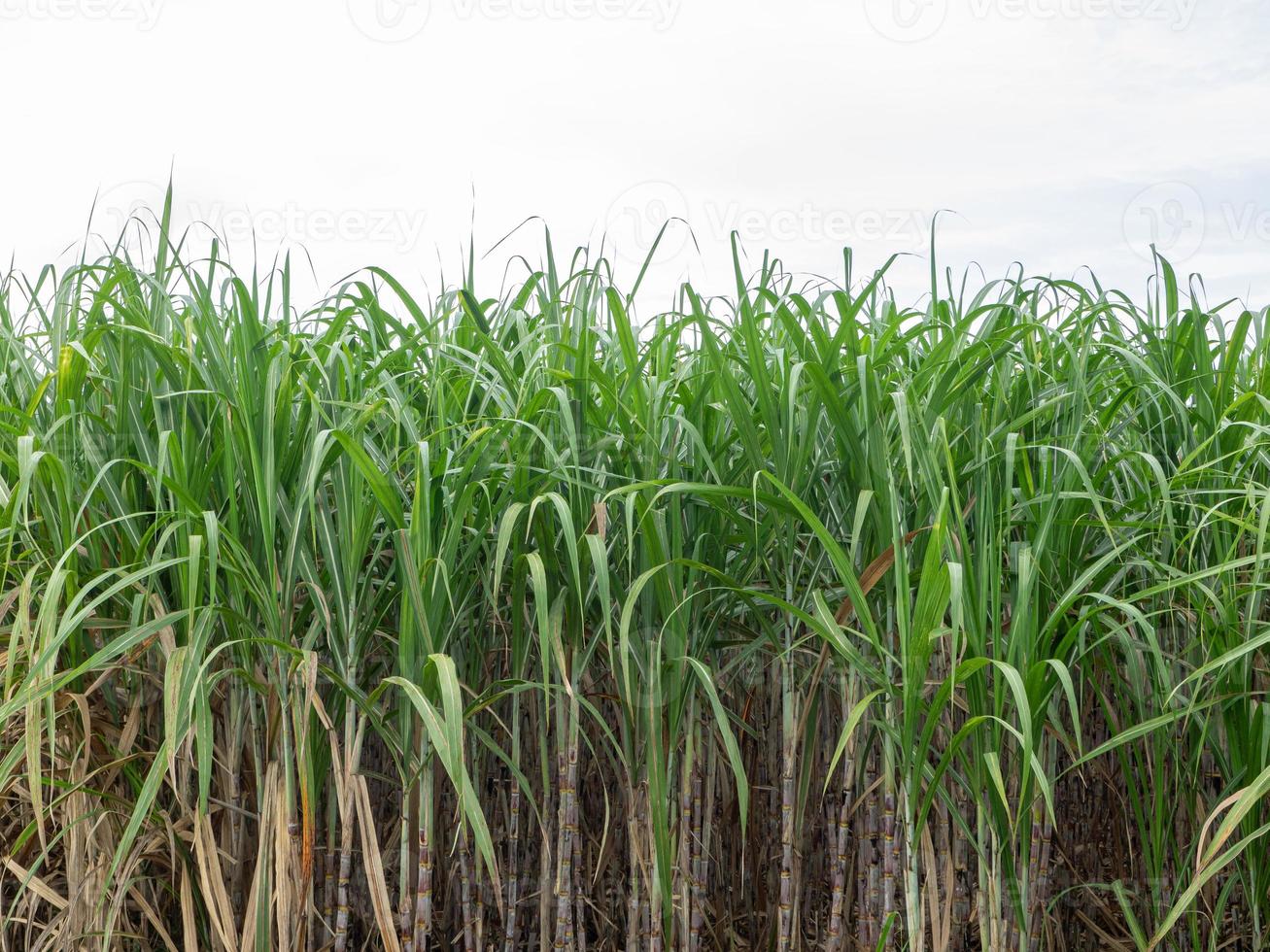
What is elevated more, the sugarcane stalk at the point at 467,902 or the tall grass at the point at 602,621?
the tall grass at the point at 602,621

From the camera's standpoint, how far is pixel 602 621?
163 cm

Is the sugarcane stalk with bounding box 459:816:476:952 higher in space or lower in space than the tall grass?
lower

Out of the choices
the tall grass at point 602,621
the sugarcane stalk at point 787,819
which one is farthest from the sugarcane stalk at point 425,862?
the sugarcane stalk at point 787,819

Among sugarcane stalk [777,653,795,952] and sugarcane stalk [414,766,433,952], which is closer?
sugarcane stalk [414,766,433,952]

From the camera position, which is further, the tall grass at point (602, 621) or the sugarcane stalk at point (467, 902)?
the sugarcane stalk at point (467, 902)

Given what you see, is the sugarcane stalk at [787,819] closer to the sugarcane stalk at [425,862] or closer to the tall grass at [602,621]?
the tall grass at [602,621]

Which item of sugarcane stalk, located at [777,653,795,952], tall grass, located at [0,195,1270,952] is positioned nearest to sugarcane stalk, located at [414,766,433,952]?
tall grass, located at [0,195,1270,952]

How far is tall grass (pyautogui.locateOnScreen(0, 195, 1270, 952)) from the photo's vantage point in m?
Answer: 1.46

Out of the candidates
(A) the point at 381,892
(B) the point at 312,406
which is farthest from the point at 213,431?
(A) the point at 381,892

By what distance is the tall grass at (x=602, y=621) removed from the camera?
4.78 ft

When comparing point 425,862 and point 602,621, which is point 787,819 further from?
point 425,862

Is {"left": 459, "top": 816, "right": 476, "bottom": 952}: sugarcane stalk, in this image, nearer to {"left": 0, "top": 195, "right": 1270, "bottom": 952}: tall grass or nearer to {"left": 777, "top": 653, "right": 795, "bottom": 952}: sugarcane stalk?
{"left": 0, "top": 195, "right": 1270, "bottom": 952}: tall grass

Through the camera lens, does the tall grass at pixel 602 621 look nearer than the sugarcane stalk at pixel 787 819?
Yes

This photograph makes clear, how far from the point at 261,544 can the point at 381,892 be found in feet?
1.75
